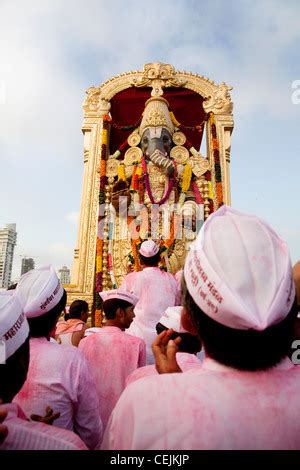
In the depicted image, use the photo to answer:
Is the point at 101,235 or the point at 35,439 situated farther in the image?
the point at 101,235

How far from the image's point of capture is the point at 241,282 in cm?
90

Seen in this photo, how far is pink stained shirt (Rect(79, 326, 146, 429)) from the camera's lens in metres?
2.30

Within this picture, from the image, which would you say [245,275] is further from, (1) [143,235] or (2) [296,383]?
(1) [143,235]

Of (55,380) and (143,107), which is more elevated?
(143,107)

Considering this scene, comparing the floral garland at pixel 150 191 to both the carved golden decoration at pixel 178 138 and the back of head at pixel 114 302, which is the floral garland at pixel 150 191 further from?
the back of head at pixel 114 302

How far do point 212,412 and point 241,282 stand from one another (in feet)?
1.06

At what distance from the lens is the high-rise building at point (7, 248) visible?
2623cm

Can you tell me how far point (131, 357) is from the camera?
2379 mm

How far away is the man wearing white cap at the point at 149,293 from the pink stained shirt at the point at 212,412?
2.77 metres

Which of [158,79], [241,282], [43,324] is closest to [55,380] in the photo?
[43,324]

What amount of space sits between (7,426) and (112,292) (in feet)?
6.69

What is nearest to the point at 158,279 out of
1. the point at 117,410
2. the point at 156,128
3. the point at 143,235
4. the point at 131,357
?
the point at 131,357

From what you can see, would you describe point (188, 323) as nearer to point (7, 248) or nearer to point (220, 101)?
point (220, 101)

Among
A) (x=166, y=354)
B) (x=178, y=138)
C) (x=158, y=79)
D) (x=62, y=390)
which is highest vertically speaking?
(x=158, y=79)
